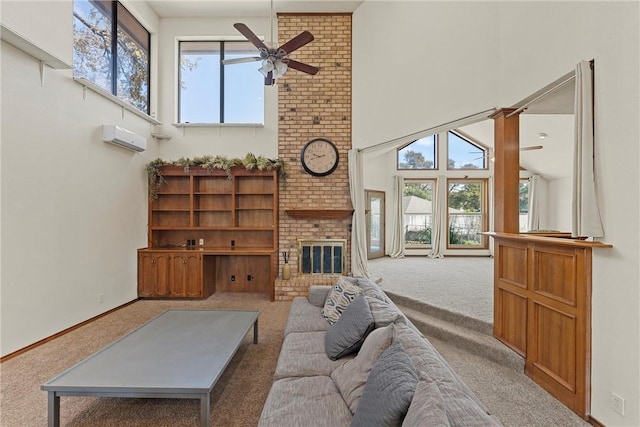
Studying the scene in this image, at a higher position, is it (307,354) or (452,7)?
(452,7)

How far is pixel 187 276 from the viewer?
4.96 metres

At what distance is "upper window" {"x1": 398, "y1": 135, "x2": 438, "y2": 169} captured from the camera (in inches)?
336

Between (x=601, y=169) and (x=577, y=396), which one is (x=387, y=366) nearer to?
(x=577, y=396)

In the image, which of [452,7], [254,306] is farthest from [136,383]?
[452,7]

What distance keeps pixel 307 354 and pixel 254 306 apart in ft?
8.57

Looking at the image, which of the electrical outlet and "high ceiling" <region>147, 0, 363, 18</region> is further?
"high ceiling" <region>147, 0, 363, 18</region>

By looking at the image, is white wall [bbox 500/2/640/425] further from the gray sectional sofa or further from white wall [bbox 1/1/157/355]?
white wall [bbox 1/1/157/355]

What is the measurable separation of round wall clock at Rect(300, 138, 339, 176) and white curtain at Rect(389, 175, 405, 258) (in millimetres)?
3534

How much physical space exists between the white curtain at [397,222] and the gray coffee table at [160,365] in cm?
587

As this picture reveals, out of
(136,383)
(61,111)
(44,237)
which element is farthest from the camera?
(61,111)

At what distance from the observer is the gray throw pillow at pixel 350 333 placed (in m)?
2.07

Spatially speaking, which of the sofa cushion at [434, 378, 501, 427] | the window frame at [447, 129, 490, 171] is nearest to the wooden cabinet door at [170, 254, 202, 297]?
the sofa cushion at [434, 378, 501, 427]

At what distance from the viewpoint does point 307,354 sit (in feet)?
7.34

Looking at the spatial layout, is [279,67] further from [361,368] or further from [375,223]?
[375,223]
